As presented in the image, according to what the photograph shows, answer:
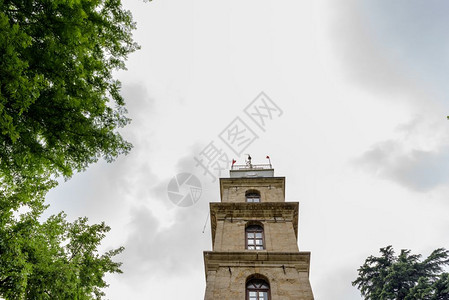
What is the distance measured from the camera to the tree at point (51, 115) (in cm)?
689

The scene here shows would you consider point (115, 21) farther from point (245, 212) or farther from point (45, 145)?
point (245, 212)

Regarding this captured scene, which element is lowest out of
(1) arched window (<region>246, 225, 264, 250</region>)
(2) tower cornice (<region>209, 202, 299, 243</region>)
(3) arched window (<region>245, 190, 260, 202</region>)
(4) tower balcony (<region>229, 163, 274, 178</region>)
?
(1) arched window (<region>246, 225, 264, 250</region>)

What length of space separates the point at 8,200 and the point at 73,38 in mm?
6070

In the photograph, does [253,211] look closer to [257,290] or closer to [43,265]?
[257,290]

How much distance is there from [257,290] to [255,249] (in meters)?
2.99

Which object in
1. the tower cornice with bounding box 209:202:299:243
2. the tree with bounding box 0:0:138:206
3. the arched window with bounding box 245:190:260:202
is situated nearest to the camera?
the tree with bounding box 0:0:138:206

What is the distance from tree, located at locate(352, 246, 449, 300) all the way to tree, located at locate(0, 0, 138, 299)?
18.8 meters

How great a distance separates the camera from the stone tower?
15328 millimetres

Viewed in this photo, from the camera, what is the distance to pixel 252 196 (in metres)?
24.2

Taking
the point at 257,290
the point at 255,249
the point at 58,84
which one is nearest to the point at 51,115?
the point at 58,84

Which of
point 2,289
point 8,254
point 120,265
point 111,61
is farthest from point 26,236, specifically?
point 111,61

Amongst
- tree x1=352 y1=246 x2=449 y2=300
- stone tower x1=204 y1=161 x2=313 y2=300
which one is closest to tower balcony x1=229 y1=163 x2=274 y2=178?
stone tower x1=204 y1=161 x2=313 y2=300

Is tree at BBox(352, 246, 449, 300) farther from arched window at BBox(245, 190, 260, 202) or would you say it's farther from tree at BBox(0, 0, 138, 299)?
tree at BBox(0, 0, 138, 299)

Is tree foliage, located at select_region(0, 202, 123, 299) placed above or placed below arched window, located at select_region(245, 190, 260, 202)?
below
